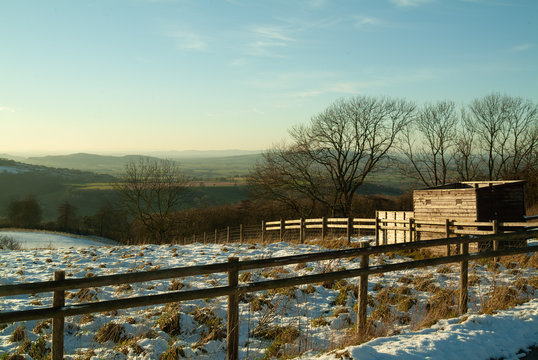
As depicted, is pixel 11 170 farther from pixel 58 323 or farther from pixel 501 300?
pixel 501 300

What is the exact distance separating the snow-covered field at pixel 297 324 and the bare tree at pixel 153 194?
32.1m

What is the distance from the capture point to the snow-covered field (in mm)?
5410

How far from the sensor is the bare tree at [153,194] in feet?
146

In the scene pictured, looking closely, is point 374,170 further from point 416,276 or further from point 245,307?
A: point 245,307

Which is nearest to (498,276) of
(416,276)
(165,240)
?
(416,276)

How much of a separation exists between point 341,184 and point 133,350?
124ft

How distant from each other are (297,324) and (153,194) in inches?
1609

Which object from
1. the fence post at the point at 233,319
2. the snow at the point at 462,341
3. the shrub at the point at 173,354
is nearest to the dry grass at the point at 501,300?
the snow at the point at 462,341

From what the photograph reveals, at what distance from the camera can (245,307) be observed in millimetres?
8672

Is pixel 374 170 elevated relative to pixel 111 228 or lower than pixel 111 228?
elevated

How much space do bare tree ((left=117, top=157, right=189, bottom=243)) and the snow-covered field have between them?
105ft

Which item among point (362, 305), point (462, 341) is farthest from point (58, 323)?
point (462, 341)

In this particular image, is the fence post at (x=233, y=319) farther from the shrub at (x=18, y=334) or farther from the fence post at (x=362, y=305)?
the shrub at (x=18, y=334)

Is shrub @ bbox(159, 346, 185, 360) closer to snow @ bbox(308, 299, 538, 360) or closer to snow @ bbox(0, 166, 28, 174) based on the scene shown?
snow @ bbox(308, 299, 538, 360)
